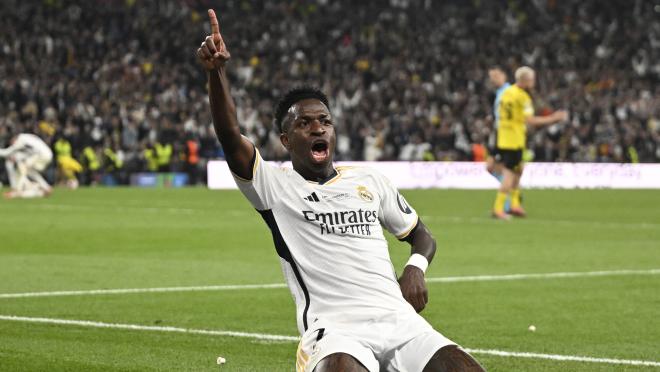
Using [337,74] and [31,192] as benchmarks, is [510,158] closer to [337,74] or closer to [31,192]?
[31,192]

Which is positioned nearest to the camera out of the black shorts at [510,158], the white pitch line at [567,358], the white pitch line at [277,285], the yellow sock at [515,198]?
the white pitch line at [567,358]

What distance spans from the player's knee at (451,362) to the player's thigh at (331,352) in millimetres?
237

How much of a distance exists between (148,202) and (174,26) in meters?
19.2

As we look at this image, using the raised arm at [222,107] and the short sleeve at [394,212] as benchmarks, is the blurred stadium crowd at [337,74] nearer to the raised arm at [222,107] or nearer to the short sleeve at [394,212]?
the short sleeve at [394,212]

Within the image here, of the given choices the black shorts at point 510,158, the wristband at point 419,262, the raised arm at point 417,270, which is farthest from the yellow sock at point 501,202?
the wristband at point 419,262

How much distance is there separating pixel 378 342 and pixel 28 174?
29366 millimetres

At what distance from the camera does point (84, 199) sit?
30.2 metres

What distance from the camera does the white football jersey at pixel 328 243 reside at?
5480mm

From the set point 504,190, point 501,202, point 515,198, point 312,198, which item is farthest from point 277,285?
point 515,198

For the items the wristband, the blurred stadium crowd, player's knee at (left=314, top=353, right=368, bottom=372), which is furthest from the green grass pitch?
the blurred stadium crowd

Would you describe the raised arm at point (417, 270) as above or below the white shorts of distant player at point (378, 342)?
above

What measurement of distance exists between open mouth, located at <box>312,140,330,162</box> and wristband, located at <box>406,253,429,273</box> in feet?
2.08

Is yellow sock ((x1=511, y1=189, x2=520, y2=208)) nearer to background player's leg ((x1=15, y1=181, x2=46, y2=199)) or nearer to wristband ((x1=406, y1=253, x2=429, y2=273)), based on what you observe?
background player's leg ((x1=15, y1=181, x2=46, y2=199))

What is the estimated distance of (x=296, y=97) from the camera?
5879 mm
